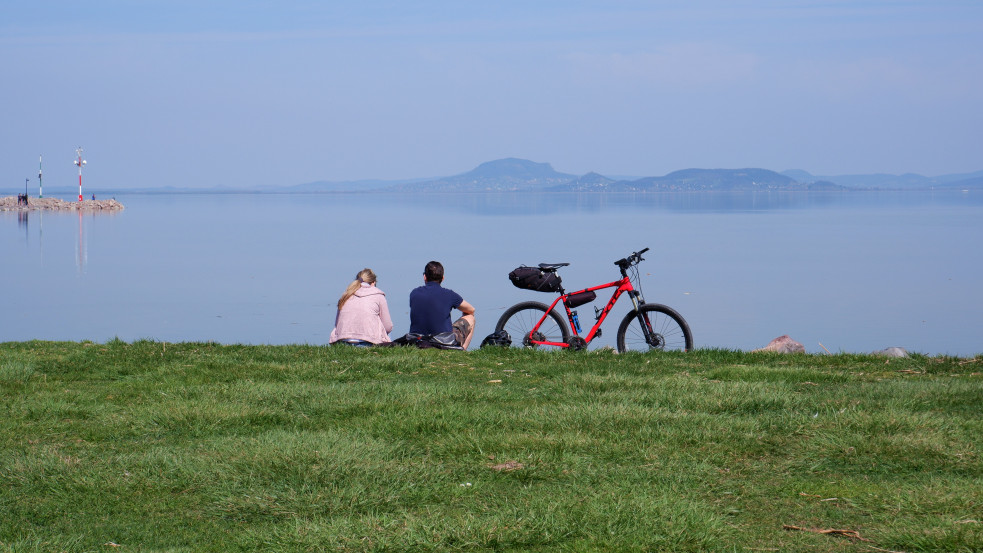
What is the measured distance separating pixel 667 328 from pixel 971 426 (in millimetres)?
5239

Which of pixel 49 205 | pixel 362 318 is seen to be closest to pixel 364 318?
pixel 362 318

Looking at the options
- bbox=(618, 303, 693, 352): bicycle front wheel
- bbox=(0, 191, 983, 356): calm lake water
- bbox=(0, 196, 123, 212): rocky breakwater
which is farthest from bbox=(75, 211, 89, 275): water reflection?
bbox=(0, 196, 123, 212): rocky breakwater

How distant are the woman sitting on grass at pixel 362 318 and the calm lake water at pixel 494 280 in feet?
23.9

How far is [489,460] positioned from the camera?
20.7 ft

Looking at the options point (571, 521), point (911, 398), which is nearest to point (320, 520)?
point (571, 521)

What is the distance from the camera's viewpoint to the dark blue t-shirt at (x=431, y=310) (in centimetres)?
1173

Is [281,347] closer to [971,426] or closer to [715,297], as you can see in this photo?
[971,426]

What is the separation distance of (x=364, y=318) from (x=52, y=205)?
107 m

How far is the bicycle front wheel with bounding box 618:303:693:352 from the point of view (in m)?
11.9

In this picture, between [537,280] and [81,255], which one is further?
[81,255]

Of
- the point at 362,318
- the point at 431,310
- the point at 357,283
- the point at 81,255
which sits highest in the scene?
the point at 357,283

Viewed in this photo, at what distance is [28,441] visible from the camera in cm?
683

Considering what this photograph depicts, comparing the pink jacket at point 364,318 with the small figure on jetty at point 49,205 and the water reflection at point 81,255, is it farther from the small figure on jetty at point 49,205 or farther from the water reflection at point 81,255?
the small figure on jetty at point 49,205

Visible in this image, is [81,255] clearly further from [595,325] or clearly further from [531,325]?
[595,325]
